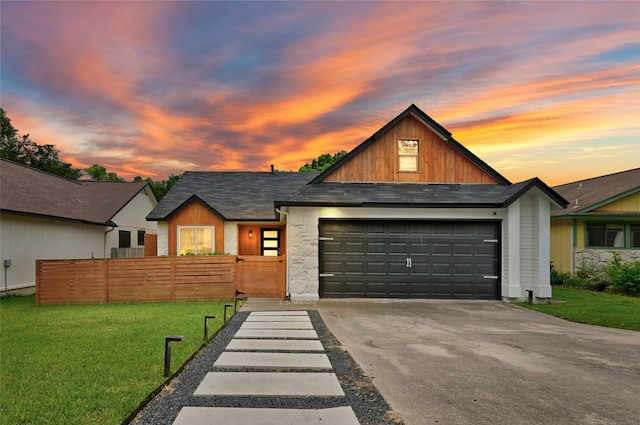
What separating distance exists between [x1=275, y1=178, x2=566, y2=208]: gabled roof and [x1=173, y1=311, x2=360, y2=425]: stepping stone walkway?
15.9 feet

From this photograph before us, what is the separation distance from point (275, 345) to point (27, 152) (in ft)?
148

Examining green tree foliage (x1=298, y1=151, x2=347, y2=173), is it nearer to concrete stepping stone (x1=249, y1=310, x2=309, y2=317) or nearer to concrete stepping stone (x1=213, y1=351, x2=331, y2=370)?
concrete stepping stone (x1=249, y1=310, x2=309, y2=317)

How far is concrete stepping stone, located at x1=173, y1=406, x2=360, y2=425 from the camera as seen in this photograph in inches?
142

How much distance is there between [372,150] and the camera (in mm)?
13398

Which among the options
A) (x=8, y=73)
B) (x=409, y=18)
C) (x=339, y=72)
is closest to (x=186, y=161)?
(x=8, y=73)

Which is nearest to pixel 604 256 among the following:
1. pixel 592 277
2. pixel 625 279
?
pixel 592 277

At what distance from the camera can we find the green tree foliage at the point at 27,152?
38.7 metres

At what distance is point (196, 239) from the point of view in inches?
688

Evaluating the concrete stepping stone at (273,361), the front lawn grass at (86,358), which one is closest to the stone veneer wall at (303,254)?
the front lawn grass at (86,358)

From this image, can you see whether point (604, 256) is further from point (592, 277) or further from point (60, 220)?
point (60, 220)

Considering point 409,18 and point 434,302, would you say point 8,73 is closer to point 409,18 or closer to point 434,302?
point 409,18

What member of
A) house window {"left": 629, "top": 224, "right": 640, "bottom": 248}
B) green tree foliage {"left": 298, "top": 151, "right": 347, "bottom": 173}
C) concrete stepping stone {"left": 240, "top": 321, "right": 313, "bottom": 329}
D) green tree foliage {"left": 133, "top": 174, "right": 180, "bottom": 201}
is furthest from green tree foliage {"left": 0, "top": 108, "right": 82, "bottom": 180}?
house window {"left": 629, "top": 224, "right": 640, "bottom": 248}

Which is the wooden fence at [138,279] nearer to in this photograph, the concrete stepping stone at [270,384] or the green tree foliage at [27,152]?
the concrete stepping stone at [270,384]

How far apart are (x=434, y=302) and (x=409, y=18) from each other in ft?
29.5
